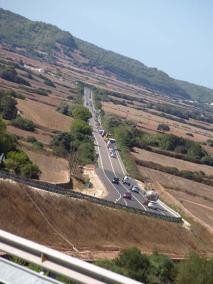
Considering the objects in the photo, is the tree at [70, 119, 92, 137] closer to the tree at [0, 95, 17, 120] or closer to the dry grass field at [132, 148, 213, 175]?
the dry grass field at [132, 148, 213, 175]

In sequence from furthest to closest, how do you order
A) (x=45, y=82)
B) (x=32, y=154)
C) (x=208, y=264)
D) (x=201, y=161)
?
1. (x=45, y=82)
2. (x=201, y=161)
3. (x=32, y=154)
4. (x=208, y=264)

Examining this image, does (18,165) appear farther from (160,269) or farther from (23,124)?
(23,124)

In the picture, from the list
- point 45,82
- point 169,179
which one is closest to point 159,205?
point 169,179

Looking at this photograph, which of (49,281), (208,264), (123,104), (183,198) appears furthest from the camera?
(123,104)

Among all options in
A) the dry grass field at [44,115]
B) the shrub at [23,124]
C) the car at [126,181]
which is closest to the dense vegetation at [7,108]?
the shrub at [23,124]

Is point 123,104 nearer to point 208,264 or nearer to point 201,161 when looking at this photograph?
point 201,161

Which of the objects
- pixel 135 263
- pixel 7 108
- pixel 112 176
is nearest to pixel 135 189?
pixel 112 176

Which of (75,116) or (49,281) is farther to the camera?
(75,116)
